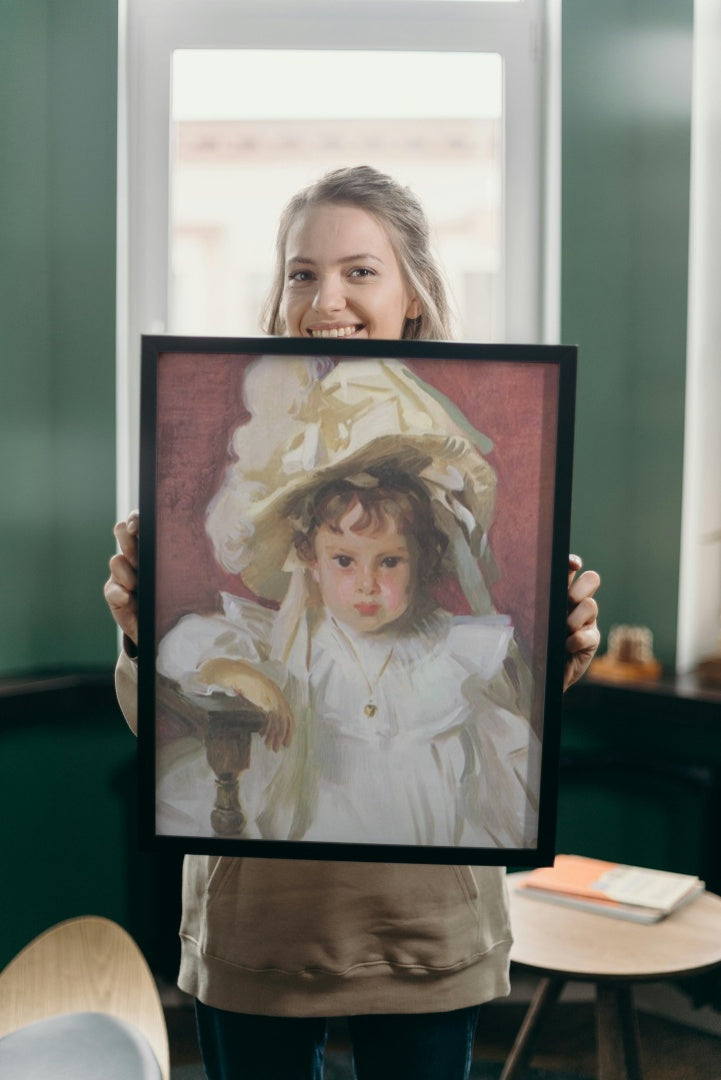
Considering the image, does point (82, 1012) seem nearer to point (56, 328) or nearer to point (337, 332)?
→ point (337, 332)

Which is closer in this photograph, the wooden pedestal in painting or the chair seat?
the chair seat

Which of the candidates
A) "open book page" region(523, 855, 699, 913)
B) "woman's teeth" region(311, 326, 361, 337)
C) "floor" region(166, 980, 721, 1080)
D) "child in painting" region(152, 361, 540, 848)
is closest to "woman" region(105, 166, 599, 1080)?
"woman's teeth" region(311, 326, 361, 337)

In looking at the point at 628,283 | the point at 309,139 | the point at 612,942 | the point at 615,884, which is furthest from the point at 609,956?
the point at 309,139

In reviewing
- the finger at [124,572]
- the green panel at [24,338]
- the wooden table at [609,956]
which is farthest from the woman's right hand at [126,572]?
the green panel at [24,338]

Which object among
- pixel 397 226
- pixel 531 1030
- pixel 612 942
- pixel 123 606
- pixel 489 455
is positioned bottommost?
pixel 531 1030

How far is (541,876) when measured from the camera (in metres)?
2.01

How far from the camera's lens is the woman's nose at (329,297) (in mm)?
1112

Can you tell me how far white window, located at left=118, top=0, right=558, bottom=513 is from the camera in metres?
2.56

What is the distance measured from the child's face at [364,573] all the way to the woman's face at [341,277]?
0.26m

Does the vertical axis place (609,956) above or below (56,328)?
below

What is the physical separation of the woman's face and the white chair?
64 centimetres

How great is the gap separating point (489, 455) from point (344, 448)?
0.13m

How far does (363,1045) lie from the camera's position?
1.09 m

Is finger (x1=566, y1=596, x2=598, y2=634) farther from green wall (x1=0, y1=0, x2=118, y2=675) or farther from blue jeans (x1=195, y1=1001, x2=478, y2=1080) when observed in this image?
green wall (x1=0, y1=0, x2=118, y2=675)
